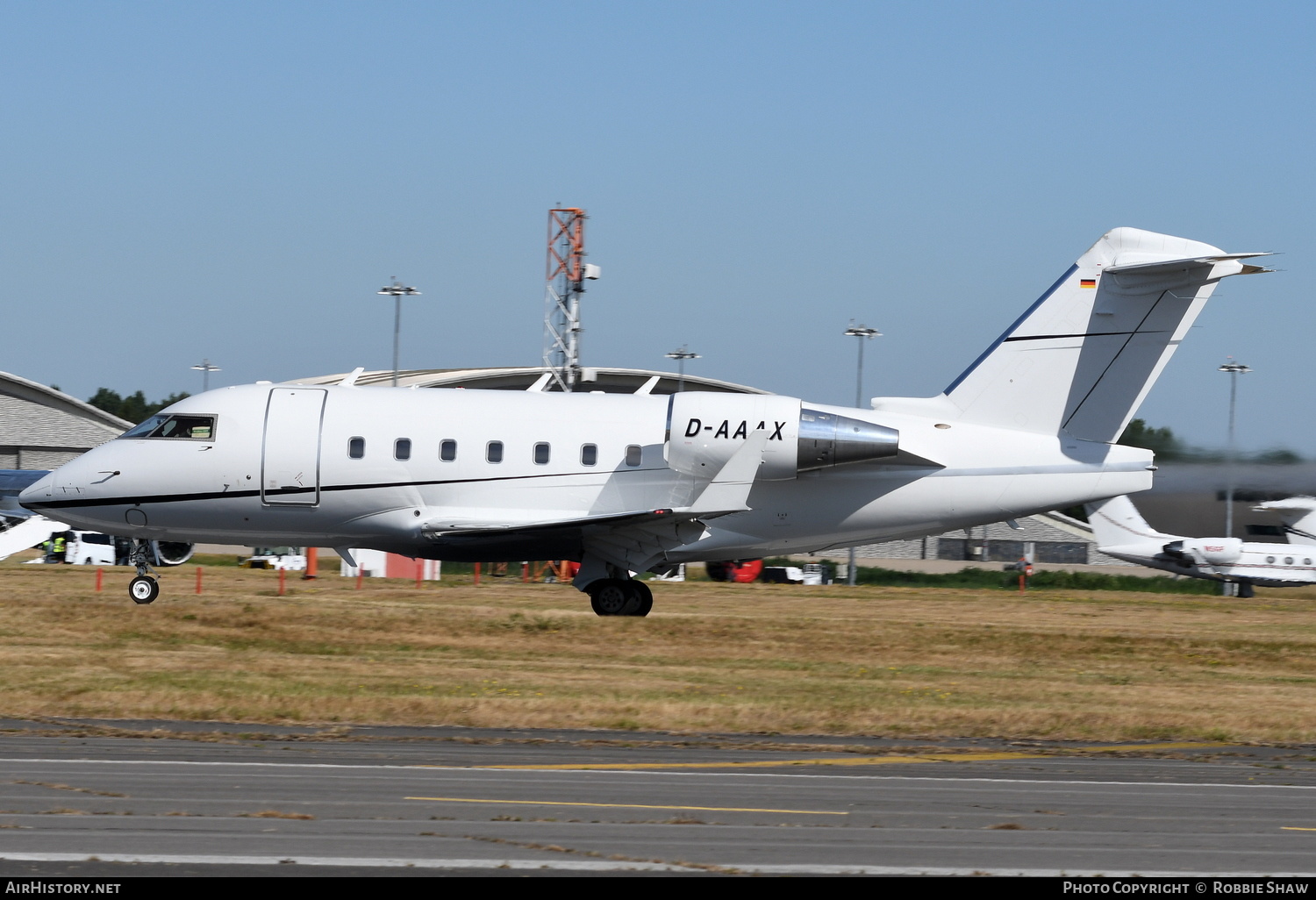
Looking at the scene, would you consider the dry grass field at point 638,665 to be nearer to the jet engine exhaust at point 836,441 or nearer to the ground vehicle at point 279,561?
the jet engine exhaust at point 836,441

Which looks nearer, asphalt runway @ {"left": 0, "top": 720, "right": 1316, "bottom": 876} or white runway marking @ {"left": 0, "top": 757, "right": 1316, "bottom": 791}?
asphalt runway @ {"left": 0, "top": 720, "right": 1316, "bottom": 876}

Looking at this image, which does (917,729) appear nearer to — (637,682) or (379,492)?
(637,682)

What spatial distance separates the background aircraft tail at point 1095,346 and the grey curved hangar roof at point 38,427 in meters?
51.1

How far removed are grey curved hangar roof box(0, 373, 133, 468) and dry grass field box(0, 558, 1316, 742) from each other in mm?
33823

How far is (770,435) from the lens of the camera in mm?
20891

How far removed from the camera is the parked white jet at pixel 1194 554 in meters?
48.7

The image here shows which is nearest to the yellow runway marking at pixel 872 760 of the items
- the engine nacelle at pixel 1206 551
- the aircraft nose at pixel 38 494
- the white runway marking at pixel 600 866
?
the white runway marking at pixel 600 866

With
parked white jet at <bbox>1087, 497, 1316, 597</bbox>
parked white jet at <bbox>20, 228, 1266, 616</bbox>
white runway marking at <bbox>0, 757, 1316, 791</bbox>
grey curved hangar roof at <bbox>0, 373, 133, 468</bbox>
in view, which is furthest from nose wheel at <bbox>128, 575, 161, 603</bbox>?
grey curved hangar roof at <bbox>0, 373, 133, 468</bbox>

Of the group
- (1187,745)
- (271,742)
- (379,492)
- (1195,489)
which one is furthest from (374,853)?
(1195,489)

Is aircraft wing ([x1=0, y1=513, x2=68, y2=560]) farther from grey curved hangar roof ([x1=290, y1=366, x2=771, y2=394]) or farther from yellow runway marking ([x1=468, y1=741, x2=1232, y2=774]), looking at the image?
yellow runway marking ([x1=468, y1=741, x2=1232, y2=774])

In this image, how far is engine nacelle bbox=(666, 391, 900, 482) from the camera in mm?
20906

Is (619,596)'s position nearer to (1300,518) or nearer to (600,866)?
(600,866)

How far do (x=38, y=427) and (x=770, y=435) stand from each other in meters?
51.5
